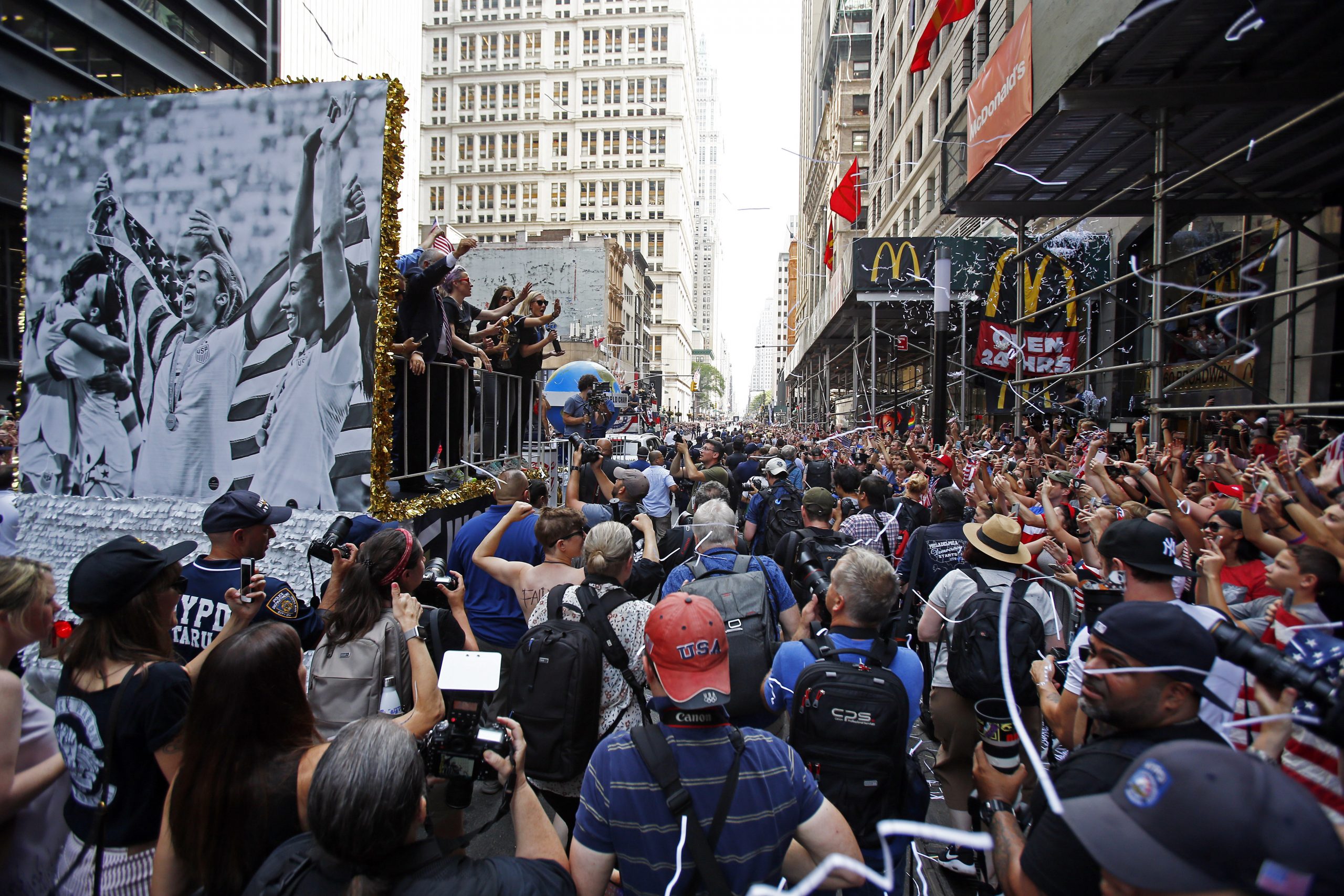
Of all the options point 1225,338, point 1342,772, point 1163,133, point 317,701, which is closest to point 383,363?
point 317,701

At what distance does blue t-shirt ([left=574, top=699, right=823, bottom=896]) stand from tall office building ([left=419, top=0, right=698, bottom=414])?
9018 centimetres

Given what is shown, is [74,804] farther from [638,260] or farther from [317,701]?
[638,260]

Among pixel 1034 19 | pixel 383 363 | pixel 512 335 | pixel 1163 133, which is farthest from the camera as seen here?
pixel 512 335

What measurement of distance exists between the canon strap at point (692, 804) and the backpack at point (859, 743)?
2.56 ft

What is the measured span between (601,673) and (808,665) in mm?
855

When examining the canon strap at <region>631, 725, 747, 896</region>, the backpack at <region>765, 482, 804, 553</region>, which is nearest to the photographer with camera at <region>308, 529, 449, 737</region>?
the canon strap at <region>631, 725, 747, 896</region>

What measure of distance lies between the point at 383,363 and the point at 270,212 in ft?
4.56

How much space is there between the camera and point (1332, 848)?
1.09 m

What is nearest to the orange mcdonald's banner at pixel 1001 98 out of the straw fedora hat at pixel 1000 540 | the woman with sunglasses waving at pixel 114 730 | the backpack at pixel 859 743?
the straw fedora hat at pixel 1000 540

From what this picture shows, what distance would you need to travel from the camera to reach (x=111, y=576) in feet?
7.95

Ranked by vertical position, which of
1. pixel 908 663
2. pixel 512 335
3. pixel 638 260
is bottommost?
pixel 908 663

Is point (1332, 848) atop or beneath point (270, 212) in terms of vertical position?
beneath

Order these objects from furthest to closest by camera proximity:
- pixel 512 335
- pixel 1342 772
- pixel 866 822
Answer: pixel 512 335
pixel 866 822
pixel 1342 772

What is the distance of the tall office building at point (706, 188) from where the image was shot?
152500 millimetres
